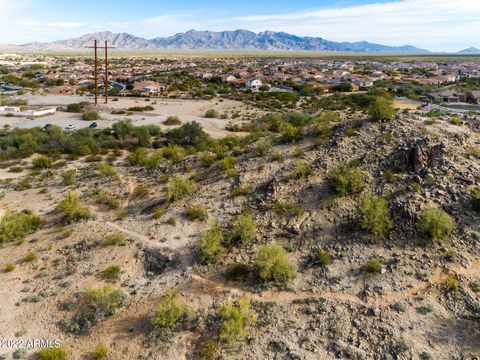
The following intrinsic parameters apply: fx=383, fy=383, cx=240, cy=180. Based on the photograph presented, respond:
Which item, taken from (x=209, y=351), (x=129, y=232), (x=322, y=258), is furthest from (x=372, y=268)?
(x=129, y=232)

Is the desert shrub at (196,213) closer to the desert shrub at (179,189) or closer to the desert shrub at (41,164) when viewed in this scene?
the desert shrub at (179,189)

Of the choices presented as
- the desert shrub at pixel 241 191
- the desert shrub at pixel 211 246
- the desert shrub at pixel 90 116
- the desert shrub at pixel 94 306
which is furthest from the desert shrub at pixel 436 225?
the desert shrub at pixel 90 116

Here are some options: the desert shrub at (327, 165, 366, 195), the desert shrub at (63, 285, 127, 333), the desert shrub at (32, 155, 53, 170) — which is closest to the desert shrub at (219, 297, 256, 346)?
the desert shrub at (63, 285, 127, 333)

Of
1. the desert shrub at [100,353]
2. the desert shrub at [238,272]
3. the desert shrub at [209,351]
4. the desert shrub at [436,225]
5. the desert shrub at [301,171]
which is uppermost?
the desert shrub at [301,171]

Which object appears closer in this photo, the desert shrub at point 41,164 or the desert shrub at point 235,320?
the desert shrub at point 235,320

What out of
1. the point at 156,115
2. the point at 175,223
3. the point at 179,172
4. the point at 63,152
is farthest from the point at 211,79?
the point at 175,223

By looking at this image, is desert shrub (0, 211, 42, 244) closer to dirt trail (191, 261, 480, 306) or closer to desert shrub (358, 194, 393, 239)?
dirt trail (191, 261, 480, 306)

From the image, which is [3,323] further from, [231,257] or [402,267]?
[402,267]
